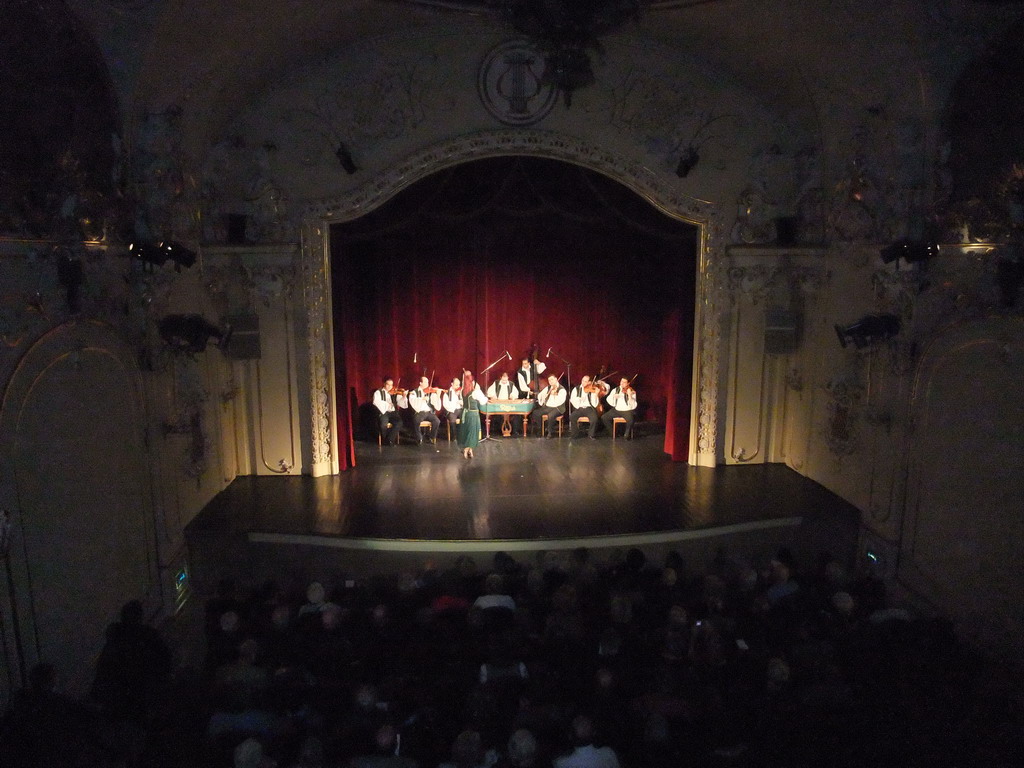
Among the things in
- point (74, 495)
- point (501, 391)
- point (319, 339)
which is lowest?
point (501, 391)

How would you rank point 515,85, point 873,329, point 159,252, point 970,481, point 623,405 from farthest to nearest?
point 623,405
point 515,85
point 873,329
point 970,481
point 159,252

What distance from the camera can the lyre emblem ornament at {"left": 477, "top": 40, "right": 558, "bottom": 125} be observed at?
9344 mm

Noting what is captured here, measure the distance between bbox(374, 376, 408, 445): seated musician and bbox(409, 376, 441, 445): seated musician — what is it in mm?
270

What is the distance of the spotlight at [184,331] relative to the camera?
24.9 ft

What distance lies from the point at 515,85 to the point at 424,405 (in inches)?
195

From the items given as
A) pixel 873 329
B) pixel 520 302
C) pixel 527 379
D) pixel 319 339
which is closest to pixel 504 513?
pixel 319 339

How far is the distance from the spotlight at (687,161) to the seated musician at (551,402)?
3.96 meters

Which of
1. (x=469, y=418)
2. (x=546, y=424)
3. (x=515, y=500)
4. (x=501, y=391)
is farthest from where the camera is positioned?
(x=546, y=424)

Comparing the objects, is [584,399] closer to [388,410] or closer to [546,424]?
[546,424]

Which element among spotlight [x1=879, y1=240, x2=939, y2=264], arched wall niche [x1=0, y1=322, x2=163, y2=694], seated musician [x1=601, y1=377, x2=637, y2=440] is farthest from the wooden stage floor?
spotlight [x1=879, y1=240, x2=939, y2=264]

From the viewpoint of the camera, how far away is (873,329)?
313 inches

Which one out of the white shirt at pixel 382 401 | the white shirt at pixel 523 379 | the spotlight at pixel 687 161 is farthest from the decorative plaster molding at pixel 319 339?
the spotlight at pixel 687 161

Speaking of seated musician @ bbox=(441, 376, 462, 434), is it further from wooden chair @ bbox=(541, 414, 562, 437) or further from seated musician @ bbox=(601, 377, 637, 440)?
seated musician @ bbox=(601, 377, 637, 440)

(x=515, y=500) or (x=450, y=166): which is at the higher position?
(x=450, y=166)
